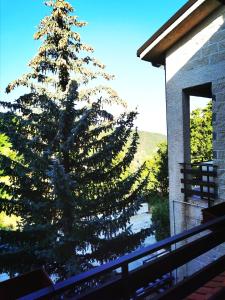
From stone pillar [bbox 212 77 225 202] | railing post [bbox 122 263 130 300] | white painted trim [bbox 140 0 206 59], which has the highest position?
white painted trim [bbox 140 0 206 59]

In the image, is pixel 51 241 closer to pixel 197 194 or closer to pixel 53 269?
pixel 53 269

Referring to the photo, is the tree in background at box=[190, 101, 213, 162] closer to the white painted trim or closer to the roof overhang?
the roof overhang

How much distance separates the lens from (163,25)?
8.02 metres

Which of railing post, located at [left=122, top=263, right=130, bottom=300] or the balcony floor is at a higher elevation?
railing post, located at [left=122, top=263, right=130, bottom=300]

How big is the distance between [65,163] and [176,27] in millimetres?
5220

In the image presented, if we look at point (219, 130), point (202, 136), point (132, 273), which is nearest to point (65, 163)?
point (219, 130)

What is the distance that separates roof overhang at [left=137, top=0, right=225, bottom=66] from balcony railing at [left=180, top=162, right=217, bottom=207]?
3.35m

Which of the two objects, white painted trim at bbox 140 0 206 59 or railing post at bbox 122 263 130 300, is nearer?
railing post at bbox 122 263 130 300

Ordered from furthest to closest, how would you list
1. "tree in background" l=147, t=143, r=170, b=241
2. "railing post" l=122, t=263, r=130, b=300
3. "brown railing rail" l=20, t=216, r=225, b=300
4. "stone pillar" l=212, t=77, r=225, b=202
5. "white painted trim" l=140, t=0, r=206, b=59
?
"tree in background" l=147, t=143, r=170, b=241 → "stone pillar" l=212, t=77, r=225, b=202 → "white painted trim" l=140, t=0, r=206, b=59 → "railing post" l=122, t=263, r=130, b=300 → "brown railing rail" l=20, t=216, r=225, b=300

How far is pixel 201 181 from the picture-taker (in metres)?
7.83

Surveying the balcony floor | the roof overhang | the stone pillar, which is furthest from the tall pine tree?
the balcony floor

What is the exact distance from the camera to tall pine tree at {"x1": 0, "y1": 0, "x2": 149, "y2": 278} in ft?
29.9

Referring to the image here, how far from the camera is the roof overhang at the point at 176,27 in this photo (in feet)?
23.9

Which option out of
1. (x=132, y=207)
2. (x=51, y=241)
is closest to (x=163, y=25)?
(x=132, y=207)
